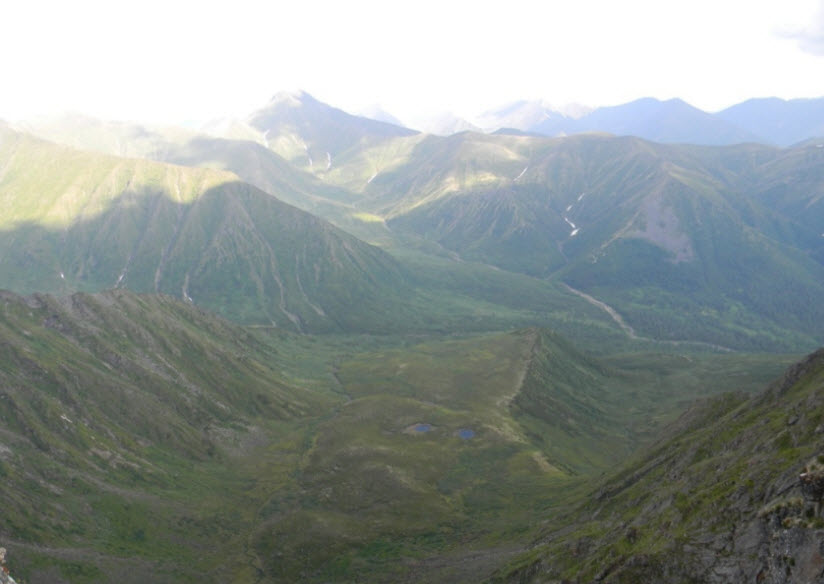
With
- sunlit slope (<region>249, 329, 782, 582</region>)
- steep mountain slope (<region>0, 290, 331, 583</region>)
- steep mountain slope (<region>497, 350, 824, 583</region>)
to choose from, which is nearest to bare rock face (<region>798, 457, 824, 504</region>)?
steep mountain slope (<region>497, 350, 824, 583</region>)

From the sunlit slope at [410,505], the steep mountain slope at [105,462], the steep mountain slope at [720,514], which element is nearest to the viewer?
the steep mountain slope at [720,514]

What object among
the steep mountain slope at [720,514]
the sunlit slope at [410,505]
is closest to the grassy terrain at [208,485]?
the sunlit slope at [410,505]

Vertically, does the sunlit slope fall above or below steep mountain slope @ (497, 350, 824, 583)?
below

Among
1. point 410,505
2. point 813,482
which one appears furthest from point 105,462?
point 813,482

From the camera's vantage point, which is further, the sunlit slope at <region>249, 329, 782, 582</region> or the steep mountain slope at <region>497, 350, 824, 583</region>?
the sunlit slope at <region>249, 329, 782, 582</region>

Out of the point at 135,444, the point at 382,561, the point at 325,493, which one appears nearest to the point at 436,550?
the point at 382,561

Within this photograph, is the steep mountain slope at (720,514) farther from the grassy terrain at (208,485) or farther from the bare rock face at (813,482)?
the grassy terrain at (208,485)

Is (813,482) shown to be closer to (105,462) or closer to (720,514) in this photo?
(720,514)

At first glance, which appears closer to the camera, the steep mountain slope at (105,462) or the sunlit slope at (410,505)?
the steep mountain slope at (105,462)

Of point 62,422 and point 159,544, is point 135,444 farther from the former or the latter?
point 159,544

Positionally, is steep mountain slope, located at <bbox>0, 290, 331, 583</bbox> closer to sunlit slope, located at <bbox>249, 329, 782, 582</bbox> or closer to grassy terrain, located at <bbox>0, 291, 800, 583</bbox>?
grassy terrain, located at <bbox>0, 291, 800, 583</bbox>
